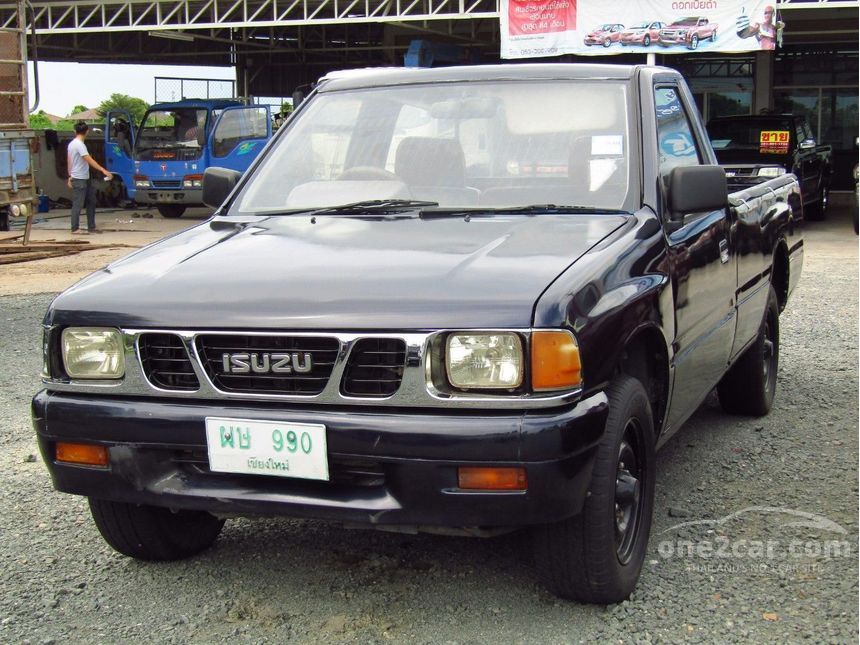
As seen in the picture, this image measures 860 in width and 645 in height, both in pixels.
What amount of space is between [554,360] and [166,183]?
61.0 feet

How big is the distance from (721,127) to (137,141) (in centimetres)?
1126

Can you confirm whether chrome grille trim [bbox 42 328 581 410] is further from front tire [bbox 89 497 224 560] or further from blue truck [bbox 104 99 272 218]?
blue truck [bbox 104 99 272 218]

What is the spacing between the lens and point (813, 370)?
257 inches

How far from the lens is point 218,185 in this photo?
169 inches

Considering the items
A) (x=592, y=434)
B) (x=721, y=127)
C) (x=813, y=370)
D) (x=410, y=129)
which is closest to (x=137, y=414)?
(x=592, y=434)

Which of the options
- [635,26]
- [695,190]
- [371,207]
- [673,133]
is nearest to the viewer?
[695,190]

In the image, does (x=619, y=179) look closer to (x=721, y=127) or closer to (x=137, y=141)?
(x=721, y=127)

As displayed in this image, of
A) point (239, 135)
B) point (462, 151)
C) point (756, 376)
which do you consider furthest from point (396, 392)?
point (239, 135)

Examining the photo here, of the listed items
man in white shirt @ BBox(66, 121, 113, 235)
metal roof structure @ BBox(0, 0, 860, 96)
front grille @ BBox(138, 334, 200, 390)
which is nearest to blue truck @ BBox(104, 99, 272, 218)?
metal roof structure @ BBox(0, 0, 860, 96)

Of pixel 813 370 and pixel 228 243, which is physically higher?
pixel 228 243

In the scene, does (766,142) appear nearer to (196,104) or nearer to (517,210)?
(196,104)

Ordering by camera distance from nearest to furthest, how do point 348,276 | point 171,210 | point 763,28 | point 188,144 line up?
point 348,276 < point 763,28 < point 188,144 < point 171,210

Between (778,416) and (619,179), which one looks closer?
(619,179)

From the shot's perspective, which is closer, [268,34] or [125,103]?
[268,34]
